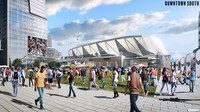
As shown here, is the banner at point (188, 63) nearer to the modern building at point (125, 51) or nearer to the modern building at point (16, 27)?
the modern building at point (16, 27)

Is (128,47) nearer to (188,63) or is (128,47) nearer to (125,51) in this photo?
(125,51)

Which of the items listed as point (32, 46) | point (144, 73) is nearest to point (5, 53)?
point (32, 46)

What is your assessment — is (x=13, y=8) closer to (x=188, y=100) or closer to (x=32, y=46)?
(x=32, y=46)

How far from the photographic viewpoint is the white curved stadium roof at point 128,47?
149625mm

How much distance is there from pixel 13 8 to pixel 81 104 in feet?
383

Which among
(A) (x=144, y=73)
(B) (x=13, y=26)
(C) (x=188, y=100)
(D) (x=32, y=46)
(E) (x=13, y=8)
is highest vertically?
(E) (x=13, y=8)

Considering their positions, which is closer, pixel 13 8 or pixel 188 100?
pixel 188 100

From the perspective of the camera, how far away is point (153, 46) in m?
151

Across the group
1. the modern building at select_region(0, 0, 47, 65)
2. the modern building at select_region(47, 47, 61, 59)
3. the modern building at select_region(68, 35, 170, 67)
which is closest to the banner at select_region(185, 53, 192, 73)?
the modern building at select_region(0, 0, 47, 65)

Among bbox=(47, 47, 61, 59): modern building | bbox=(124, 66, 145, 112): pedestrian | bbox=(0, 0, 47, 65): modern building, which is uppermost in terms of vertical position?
bbox=(0, 0, 47, 65): modern building

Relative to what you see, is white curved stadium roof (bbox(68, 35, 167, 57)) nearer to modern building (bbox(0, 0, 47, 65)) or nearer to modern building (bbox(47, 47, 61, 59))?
modern building (bbox(47, 47, 61, 59))

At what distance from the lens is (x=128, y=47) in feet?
510

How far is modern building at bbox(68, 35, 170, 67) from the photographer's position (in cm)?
14675

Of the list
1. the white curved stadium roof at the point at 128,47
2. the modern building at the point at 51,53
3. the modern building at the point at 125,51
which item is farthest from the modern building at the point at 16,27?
the white curved stadium roof at the point at 128,47
